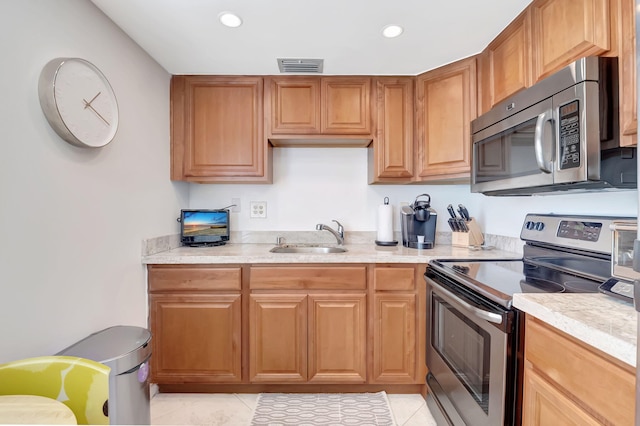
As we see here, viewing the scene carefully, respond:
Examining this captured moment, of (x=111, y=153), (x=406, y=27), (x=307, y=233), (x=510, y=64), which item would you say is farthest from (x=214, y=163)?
(x=510, y=64)

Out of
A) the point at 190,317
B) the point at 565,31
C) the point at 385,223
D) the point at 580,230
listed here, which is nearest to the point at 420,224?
the point at 385,223

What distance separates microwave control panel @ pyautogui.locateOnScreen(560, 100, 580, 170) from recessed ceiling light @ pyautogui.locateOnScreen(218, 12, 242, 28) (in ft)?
4.93

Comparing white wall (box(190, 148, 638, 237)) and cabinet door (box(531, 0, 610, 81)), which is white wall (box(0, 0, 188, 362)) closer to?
white wall (box(190, 148, 638, 237))

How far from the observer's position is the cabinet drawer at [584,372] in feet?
2.26

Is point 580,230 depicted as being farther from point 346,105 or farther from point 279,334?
point 279,334

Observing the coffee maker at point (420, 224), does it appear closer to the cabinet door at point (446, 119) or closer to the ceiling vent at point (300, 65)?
the cabinet door at point (446, 119)

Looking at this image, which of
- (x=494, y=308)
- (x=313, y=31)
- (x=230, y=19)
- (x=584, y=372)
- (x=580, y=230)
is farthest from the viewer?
(x=313, y=31)

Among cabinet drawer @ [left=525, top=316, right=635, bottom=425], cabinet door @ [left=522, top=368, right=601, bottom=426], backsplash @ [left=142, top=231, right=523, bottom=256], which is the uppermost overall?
backsplash @ [left=142, top=231, right=523, bottom=256]

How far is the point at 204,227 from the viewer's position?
7.56 feet

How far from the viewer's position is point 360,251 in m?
2.11

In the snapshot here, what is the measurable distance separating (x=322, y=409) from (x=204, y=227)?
4.77 ft

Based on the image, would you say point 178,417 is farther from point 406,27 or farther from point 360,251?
point 406,27

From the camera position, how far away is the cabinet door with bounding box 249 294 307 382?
191 centimetres

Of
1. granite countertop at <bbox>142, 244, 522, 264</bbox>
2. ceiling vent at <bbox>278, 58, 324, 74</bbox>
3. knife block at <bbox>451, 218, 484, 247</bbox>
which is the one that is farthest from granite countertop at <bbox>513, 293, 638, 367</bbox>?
ceiling vent at <bbox>278, 58, 324, 74</bbox>
